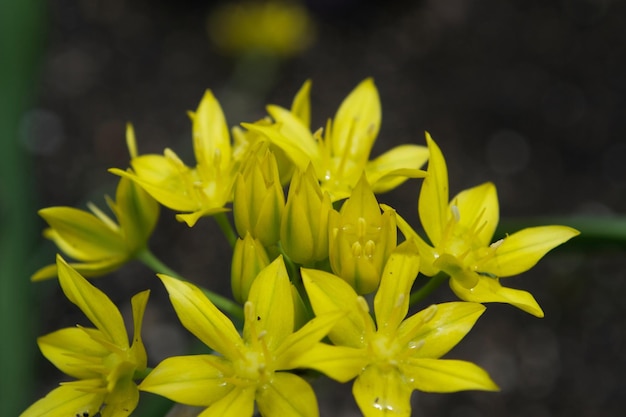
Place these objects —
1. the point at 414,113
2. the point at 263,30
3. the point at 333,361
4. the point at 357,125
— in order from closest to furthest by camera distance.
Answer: the point at 333,361 < the point at 357,125 < the point at 263,30 < the point at 414,113

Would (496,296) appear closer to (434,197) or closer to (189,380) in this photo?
(434,197)

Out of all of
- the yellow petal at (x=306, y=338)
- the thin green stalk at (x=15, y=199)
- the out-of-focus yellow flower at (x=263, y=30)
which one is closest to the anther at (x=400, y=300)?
the yellow petal at (x=306, y=338)

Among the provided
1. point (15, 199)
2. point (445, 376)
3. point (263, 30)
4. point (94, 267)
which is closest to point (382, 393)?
point (445, 376)

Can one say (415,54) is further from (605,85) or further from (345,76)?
(605,85)

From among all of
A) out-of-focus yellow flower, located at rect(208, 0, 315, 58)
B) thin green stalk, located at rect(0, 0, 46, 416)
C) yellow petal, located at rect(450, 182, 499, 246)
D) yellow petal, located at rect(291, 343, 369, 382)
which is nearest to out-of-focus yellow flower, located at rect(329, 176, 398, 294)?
yellow petal, located at rect(291, 343, 369, 382)

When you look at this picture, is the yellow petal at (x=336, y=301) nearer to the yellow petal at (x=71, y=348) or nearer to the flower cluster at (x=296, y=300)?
the flower cluster at (x=296, y=300)

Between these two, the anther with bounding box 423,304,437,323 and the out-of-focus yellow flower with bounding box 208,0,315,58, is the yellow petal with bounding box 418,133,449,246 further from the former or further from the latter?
the out-of-focus yellow flower with bounding box 208,0,315,58

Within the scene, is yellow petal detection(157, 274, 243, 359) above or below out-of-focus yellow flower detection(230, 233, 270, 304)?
below
